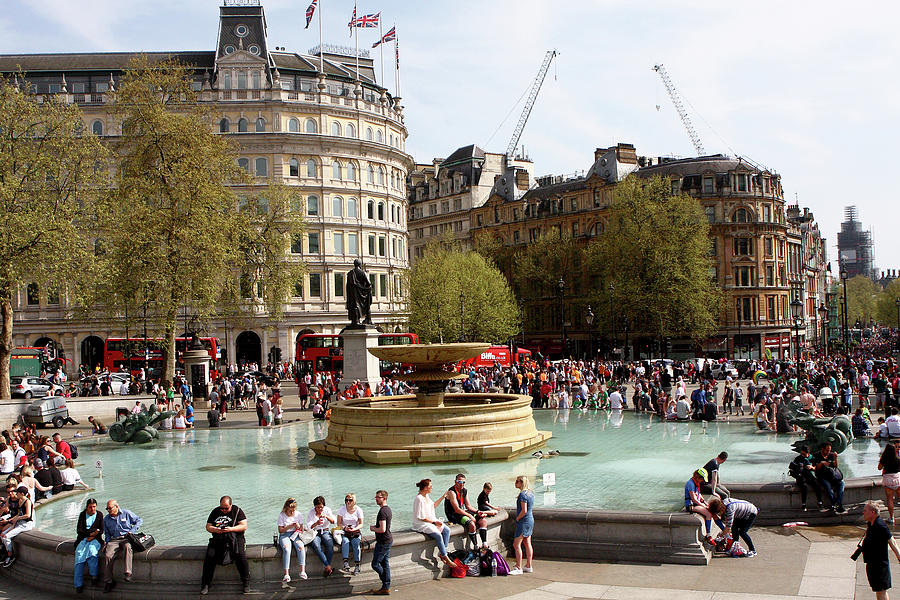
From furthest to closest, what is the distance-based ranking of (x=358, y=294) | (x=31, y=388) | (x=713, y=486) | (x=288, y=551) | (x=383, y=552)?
(x=31, y=388)
(x=358, y=294)
(x=713, y=486)
(x=383, y=552)
(x=288, y=551)

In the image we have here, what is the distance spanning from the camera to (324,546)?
1029cm

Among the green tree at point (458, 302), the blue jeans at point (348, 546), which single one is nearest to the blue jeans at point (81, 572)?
the blue jeans at point (348, 546)

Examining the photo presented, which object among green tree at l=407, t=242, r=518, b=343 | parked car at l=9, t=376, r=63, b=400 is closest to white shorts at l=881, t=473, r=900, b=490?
parked car at l=9, t=376, r=63, b=400

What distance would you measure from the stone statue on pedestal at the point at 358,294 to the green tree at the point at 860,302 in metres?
138

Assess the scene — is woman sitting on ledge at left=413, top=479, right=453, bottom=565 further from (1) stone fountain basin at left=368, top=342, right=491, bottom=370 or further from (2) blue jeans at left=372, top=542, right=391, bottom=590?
(1) stone fountain basin at left=368, top=342, right=491, bottom=370

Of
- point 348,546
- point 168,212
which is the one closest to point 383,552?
point 348,546

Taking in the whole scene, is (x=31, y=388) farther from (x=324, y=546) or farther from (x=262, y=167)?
(x=324, y=546)

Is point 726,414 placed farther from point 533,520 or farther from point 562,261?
point 562,261

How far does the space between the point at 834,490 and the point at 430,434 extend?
835 centimetres

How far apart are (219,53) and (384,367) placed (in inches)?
1112

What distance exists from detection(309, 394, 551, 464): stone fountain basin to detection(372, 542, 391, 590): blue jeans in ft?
25.7

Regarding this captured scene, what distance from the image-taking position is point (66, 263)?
30.0m

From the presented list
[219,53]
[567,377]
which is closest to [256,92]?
[219,53]

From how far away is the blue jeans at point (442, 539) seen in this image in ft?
35.2
